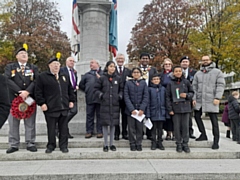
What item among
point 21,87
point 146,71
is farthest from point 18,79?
point 146,71

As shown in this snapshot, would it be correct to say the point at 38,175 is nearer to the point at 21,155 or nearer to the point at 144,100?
the point at 21,155

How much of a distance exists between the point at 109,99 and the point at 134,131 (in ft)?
2.94

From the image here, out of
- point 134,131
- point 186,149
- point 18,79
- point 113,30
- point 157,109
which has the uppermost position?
point 113,30

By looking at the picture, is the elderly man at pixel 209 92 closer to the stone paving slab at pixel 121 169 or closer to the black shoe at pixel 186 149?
the black shoe at pixel 186 149

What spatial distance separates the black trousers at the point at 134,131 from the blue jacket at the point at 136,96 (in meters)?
0.20

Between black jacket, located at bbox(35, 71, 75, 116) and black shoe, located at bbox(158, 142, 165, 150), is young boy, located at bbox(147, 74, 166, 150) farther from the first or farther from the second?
black jacket, located at bbox(35, 71, 75, 116)

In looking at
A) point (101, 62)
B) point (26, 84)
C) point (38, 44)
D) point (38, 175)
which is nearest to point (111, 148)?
point (38, 175)

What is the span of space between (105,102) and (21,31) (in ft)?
78.2

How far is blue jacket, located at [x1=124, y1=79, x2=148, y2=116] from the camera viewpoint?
5.27 meters

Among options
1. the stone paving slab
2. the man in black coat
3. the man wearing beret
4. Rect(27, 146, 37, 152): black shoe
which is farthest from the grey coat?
the man in black coat

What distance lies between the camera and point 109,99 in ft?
17.2

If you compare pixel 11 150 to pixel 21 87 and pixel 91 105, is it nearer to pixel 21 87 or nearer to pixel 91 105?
pixel 21 87

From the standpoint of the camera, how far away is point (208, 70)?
5781 millimetres

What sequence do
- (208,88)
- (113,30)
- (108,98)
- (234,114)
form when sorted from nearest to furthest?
(108,98) → (208,88) → (234,114) → (113,30)
